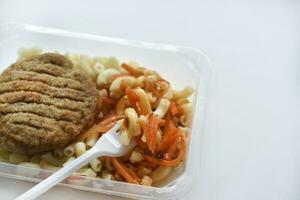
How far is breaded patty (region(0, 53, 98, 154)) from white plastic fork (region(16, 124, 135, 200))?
0.06 metres

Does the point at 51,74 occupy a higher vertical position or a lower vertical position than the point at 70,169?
higher

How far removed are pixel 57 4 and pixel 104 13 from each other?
0.14 m

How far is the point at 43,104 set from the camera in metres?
1.19

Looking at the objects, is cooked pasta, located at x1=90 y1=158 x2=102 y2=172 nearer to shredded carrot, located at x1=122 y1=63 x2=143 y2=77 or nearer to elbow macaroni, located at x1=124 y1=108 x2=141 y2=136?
elbow macaroni, located at x1=124 y1=108 x2=141 y2=136

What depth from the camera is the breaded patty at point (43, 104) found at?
3.72ft

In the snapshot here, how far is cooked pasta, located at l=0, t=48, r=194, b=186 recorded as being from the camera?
1.14m

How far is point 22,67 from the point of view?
1250mm

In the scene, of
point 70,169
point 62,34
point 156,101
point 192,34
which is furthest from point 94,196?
point 192,34

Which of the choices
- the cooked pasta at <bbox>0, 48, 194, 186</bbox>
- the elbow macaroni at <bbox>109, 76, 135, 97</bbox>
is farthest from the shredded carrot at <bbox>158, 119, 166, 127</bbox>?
the elbow macaroni at <bbox>109, 76, 135, 97</bbox>

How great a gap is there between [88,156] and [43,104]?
0.16 metres

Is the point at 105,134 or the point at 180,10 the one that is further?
the point at 180,10

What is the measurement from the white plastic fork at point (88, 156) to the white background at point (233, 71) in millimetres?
64

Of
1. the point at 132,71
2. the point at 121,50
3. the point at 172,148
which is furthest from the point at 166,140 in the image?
the point at 121,50

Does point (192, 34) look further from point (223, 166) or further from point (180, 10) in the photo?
point (223, 166)
